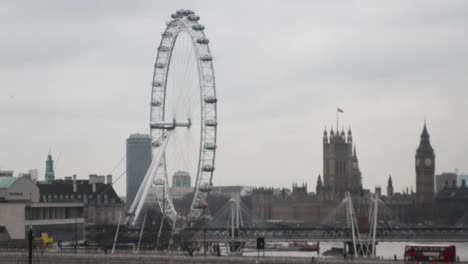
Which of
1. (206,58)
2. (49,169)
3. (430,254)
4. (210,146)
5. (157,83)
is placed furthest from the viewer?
(49,169)

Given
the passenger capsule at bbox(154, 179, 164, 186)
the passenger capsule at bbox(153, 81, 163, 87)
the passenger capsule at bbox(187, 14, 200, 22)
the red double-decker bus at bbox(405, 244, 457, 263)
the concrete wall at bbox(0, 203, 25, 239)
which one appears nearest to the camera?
the red double-decker bus at bbox(405, 244, 457, 263)

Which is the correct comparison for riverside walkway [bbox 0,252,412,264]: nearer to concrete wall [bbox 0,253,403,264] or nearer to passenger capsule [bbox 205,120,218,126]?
concrete wall [bbox 0,253,403,264]

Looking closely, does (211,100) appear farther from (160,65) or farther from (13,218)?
(13,218)

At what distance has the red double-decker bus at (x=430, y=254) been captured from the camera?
225ft

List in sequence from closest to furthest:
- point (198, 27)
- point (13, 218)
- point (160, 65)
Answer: point (13, 218) < point (198, 27) < point (160, 65)

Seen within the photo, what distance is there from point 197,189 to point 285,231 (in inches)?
1086

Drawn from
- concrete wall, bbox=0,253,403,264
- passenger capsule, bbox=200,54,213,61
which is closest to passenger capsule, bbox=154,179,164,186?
passenger capsule, bbox=200,54,213,61

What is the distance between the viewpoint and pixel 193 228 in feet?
422

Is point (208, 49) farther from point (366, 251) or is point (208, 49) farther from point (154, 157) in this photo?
point (366, 251)

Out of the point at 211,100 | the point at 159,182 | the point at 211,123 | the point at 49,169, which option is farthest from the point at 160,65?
the point at 49,169

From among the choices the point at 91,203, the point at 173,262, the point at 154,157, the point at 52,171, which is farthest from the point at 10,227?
the point at 52,171

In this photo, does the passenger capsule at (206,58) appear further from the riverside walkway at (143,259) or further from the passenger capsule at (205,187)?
the riverside walkway at (143,259)

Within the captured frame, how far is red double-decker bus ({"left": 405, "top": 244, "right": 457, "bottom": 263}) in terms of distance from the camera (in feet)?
225

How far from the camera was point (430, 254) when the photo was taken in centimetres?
6906
